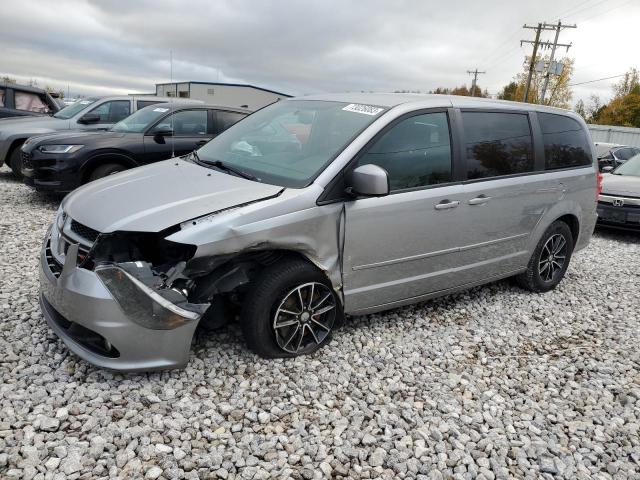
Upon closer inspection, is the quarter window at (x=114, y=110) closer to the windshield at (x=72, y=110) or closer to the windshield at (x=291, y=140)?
the windshield at (x=72, y=110)

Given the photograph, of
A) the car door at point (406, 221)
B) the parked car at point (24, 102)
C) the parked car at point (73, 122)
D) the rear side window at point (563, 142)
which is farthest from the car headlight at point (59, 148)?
the rear side window at point (563, 142)

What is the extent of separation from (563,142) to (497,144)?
1.07 meters

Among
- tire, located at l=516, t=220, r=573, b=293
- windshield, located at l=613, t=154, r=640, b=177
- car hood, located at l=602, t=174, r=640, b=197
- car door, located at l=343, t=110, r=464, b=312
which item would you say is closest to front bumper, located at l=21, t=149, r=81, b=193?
car door, located at l=343, t=110, r=464, b=312

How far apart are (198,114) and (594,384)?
675 cm

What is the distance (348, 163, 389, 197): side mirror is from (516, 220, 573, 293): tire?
2434 millimetres

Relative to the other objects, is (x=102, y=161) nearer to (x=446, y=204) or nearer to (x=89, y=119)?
(x=89, y=119)

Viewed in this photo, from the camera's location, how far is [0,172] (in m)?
10.5

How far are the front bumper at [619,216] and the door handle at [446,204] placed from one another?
230 inches

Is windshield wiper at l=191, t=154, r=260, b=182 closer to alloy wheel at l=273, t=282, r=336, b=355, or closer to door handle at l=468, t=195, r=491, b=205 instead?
alloy wheel at l=273, t=282, r=336, b=355

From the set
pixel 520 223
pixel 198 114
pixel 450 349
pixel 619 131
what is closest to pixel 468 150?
pixel 520 223

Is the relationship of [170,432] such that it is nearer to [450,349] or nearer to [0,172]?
[450,349]

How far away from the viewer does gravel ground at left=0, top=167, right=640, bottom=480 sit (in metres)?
2.51

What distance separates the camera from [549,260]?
5109 mm

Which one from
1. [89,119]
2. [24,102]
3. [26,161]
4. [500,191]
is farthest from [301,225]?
[24,102]
